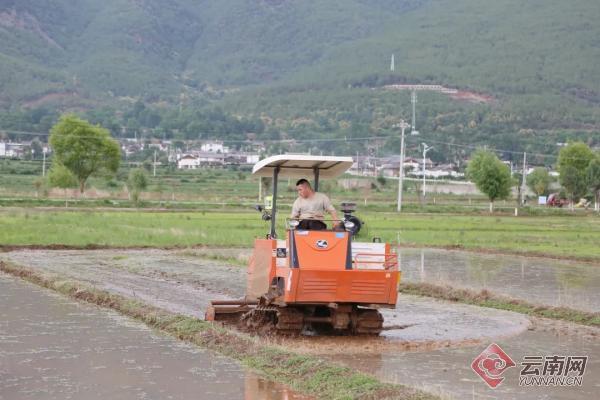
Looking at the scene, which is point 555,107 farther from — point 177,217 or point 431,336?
point 431,336

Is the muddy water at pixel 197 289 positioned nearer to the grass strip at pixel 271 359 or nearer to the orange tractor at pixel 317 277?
the orange tractor at pixel 317 277

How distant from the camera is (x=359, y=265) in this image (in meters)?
13.8

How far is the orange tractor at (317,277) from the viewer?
13344 millimetres

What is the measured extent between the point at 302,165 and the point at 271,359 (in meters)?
3.98

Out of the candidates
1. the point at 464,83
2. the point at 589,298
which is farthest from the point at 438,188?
the point at 589,298

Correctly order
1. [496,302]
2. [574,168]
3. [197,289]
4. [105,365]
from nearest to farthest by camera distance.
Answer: [105,365] → [496,302] → [197,289] → [574,168]

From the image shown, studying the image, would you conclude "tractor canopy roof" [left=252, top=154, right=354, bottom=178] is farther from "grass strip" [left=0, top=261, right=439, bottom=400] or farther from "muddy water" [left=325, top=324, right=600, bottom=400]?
"muddy water" [left=325, top=324, right=600, bottom=400]

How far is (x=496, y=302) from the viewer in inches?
736

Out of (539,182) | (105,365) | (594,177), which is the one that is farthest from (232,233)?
(539,182)

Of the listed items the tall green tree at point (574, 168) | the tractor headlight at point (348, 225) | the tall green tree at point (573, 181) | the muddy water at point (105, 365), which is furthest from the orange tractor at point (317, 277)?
the tall green tree at point (574, 168)

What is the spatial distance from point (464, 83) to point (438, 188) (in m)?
74.1

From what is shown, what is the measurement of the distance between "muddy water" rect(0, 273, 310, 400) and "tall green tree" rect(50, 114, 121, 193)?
63.3 meters

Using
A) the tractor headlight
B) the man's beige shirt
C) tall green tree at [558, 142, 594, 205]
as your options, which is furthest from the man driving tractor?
tall green tree at [558, 142, 594, 205]

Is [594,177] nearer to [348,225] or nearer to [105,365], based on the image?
[348,225]
